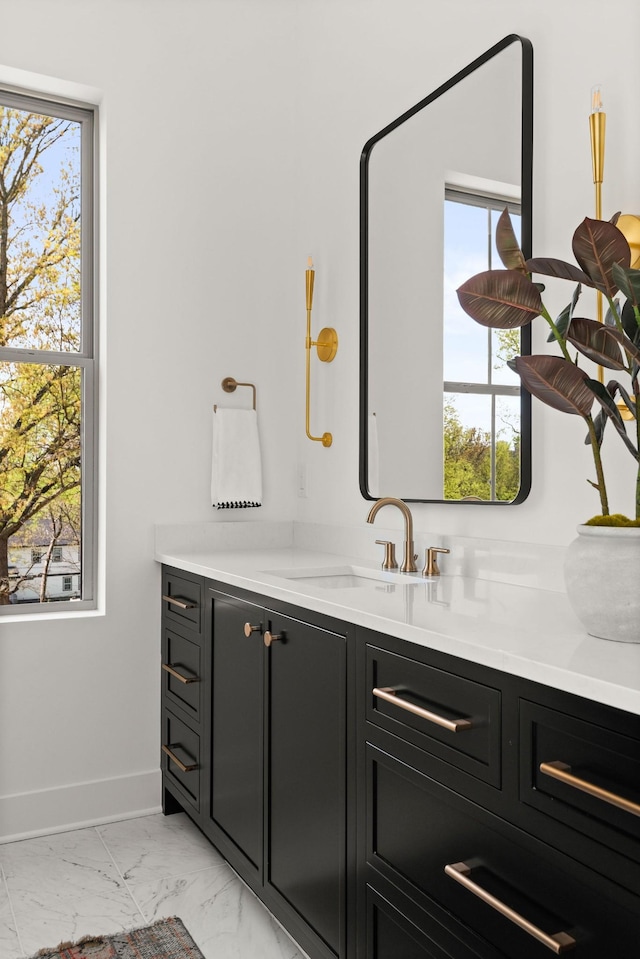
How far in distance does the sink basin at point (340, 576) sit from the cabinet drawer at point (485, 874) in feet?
2.49

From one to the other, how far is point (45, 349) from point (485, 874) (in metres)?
2.29

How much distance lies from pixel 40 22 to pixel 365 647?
2448 millimetres

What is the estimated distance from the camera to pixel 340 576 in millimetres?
2383

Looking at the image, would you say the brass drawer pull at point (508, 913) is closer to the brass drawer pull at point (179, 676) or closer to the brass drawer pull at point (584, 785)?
the brass drawer pull at point (584, 785)

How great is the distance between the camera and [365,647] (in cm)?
154

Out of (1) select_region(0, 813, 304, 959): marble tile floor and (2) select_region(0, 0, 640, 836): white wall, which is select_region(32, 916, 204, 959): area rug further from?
(2) select_region(0, 0, 640, 836): white wall

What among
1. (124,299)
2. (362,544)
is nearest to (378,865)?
(362,544)

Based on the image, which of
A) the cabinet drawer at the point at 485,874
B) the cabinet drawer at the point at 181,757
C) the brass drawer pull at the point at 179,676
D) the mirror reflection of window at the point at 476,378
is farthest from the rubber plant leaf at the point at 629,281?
the cabinet drawer at the point at 181,757

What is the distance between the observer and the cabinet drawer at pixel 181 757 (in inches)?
97.5

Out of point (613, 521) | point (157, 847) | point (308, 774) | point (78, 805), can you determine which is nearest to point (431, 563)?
point (308, 774)

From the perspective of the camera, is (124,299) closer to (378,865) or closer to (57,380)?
(57,380)

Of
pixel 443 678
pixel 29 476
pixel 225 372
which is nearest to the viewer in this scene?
pixel 443 678

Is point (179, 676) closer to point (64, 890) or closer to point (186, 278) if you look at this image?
point (64, 890)

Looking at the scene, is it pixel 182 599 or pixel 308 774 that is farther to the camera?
pixel 182 599
